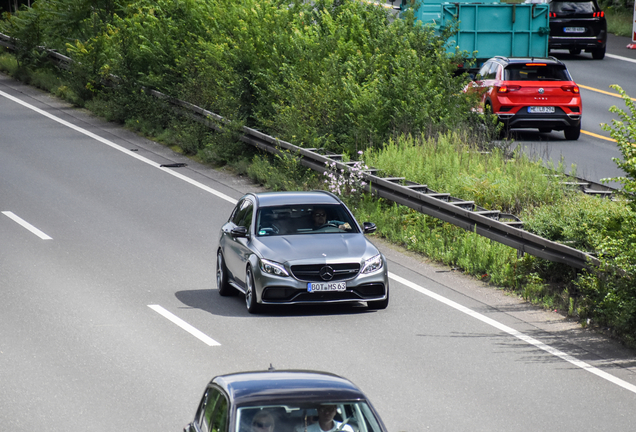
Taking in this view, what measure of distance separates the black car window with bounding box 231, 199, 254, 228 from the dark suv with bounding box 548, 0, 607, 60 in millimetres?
25626

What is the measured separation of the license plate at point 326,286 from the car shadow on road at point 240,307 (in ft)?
1.51

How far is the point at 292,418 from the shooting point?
567 centimetres

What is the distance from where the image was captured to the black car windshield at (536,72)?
24359 mm

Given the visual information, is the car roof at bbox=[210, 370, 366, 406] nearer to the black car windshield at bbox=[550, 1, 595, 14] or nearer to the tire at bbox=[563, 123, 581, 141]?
the tire at bbox=[563, 123, 581, 141]

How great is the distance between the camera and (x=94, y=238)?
16094 millimetres

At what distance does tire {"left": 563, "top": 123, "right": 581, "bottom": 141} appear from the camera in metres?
24.6

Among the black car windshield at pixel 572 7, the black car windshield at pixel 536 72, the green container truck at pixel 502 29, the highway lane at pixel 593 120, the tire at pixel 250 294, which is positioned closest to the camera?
the tire at pixel 250 294

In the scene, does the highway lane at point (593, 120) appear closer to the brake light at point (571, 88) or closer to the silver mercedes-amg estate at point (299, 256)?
the brake light at point (571, 88)

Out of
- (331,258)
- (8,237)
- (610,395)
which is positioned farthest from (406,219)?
(610,395)

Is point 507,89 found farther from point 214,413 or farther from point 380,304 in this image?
point 214,413

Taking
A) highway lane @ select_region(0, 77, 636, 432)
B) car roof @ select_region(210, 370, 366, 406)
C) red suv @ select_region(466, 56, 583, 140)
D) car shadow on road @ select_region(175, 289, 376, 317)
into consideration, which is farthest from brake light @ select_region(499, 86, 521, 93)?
car roof @ select_region(210, 370, 366, 406)

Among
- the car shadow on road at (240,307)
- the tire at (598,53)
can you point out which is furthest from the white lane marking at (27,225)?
the tire at (598,53)

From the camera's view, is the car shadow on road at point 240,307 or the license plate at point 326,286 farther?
the car shadow on road at point 240,307

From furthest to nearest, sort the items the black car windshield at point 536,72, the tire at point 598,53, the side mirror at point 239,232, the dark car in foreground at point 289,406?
the tire at point 598,53, the black car windshield at point 536,72, the side mirror at point 239,232, the dark car in foreground at point 289,406
